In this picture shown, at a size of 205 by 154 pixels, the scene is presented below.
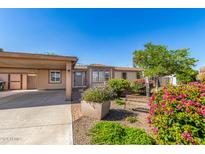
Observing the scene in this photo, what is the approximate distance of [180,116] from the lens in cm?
238

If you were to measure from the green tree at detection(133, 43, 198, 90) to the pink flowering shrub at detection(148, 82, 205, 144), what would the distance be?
22.4 feet

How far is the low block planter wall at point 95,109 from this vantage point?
4746 mm

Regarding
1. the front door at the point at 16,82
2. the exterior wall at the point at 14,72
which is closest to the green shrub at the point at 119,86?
the exterior wall at the point at 14,72

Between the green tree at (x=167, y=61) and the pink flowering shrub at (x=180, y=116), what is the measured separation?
683 cm

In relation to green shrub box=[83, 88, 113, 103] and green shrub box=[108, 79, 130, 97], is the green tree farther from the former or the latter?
green shrub box=[83, 88, 113, 103]

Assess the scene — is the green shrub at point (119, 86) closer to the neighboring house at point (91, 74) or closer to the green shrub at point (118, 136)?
the green shrub at point (118, 136)

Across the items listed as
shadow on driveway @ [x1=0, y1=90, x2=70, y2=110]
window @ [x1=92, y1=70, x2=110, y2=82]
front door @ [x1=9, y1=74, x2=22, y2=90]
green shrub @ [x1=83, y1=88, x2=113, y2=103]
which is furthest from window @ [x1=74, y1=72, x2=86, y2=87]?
green shrub @ [x1=83, y1=88, x2=113, y2=103]

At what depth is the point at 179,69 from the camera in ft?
→ 29.6

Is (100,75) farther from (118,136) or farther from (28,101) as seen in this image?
(118,136)

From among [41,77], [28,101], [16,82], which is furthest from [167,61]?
[16,82]

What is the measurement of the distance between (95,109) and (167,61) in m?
7.40

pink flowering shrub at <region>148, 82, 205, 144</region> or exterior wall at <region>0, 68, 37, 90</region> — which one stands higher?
exterior wall at <region>0, 68, 37, 90</region>

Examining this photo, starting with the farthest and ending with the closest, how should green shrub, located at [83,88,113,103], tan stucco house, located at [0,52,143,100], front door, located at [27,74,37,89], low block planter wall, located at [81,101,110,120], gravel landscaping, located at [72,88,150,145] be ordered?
front door, located at [27,74,37,89], tan stucco house, located at [0,52,143,100], green shrub, located at [83,88,113,103], low block planter wall, located at [81,101,110,120], gravel landscaping, located at [72,88,150,145]

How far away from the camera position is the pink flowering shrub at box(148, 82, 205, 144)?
2328 millimetres
